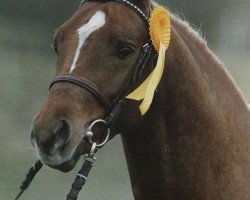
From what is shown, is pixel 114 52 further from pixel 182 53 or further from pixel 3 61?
pixel 3 61

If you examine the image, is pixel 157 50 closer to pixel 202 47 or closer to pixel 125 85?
pixel 125 85

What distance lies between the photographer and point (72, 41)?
4.34 metres

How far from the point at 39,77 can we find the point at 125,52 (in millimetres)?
10718

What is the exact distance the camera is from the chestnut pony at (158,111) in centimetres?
427

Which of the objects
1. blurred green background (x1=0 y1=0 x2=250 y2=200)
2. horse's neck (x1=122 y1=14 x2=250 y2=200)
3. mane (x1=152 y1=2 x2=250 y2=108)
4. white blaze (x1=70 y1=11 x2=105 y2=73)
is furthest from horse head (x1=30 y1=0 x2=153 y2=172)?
blurred green background (x1=0 y1=0 x2=250 y2=200)

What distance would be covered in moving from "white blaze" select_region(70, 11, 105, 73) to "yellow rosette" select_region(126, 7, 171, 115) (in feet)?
1.08

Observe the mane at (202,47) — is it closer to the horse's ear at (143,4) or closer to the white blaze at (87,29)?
the horse's ear at (143,4)

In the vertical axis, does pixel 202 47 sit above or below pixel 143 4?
above

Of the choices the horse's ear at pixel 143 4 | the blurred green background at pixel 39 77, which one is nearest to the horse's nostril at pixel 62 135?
the horse's ear at pixel 143 4

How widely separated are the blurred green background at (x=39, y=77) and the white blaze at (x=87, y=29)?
8.31 m

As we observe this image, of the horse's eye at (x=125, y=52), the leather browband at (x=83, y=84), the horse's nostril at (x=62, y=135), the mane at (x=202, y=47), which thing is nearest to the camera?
the horse's nostril at (x=62, y=135)

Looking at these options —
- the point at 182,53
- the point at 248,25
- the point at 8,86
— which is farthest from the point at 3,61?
the point at 182,53

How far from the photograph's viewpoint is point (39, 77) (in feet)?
49.2

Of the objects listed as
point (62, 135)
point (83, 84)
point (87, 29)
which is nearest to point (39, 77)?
point (87, 29)
